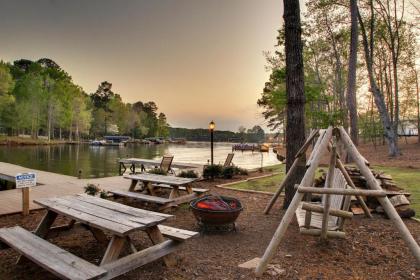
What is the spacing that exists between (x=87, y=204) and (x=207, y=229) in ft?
7.18

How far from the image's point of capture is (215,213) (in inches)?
200

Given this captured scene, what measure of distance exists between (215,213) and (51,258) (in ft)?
8.68

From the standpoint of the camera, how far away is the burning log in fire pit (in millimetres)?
5125

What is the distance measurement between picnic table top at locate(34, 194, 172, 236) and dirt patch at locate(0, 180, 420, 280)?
0.72 m

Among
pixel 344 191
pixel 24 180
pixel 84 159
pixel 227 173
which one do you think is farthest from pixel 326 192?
pixel 84 159

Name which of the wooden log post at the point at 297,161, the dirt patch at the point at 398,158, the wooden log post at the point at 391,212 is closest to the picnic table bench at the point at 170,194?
the wooden log post at the point at 297,161

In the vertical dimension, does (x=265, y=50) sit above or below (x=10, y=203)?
above

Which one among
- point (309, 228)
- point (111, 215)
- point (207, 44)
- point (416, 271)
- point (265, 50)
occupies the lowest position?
point (416, 271)

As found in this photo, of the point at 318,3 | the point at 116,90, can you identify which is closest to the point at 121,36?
the point at 318,3

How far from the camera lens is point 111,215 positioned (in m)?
3.68

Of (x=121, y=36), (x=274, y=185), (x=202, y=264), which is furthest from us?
(x=121, y=36)

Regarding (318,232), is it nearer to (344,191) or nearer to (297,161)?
(344,191)

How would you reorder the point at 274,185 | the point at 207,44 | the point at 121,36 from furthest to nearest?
the point at 121,36
the point at 207,44
the point at 274,185

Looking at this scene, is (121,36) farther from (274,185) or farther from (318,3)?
(274,185)
